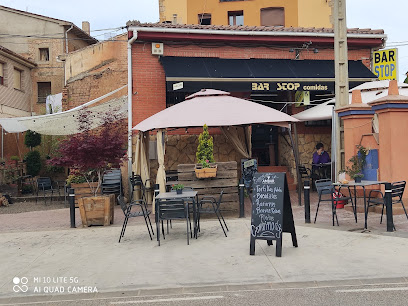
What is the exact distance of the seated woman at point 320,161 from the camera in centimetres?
1373

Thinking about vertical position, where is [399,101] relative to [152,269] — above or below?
above

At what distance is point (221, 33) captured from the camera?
14.3 meters

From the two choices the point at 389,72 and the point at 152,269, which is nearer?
the point at 152,269

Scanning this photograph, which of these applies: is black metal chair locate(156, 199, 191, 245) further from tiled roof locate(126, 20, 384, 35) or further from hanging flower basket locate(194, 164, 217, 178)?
tiled roof locate(126, 20, 384, 35)

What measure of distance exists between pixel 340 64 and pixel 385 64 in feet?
16.9

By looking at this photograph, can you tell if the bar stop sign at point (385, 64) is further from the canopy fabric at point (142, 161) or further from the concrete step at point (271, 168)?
the canopy fabric at point (142, 161)

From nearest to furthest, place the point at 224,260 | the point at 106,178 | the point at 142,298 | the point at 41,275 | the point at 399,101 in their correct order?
1. the point at 142,298
2. the point at 41,275
3. the point at 224,260
4. the point at 399,101
5. the point at 106,178

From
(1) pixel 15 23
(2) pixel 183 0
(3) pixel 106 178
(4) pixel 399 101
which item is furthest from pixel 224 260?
(1) pixel 15 23

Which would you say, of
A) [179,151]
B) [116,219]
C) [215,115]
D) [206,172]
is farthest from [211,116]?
[179,151]

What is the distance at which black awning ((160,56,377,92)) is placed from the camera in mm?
13562

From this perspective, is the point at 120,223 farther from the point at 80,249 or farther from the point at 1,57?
the point at 1,57

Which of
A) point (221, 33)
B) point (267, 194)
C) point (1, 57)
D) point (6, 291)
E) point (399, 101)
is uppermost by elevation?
point (1, 57)

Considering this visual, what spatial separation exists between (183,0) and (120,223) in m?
18.6

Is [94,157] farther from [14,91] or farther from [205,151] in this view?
[14,91]
